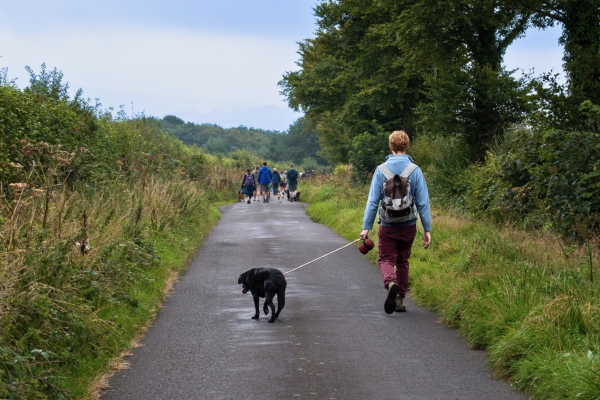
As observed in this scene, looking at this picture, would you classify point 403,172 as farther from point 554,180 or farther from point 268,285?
point 554,180

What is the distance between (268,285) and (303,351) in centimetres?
132

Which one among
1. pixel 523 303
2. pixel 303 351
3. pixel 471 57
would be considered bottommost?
pixel 303 351

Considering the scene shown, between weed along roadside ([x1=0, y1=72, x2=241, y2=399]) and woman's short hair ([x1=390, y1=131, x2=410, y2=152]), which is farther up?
woman's short hair ([x1=390, y1=131, x2=410, y2=152])

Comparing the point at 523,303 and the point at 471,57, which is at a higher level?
the point at 471,57

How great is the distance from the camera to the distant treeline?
414 ft

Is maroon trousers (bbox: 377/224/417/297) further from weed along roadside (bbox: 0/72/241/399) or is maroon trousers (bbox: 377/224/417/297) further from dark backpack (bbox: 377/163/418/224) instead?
weed along roadside (bbox: 0/72/241/399)

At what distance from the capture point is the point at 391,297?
678 cm

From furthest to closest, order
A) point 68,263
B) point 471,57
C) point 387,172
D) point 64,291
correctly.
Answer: point 471,57
point 387,172
point 68,263
point 64,291

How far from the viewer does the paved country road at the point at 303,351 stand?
4410 mm

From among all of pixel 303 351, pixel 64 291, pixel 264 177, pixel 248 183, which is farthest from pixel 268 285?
pixel 248 183

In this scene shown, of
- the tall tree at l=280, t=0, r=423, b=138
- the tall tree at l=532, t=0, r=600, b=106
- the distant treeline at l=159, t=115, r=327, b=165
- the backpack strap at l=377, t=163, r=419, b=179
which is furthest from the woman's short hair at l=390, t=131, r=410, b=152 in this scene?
the distant treeline at l=159, t=115, r=327, b=165

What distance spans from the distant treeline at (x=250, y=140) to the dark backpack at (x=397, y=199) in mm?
105636

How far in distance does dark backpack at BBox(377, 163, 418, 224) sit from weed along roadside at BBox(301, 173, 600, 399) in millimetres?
1104

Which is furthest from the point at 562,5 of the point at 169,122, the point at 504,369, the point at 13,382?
the point at 169,122
